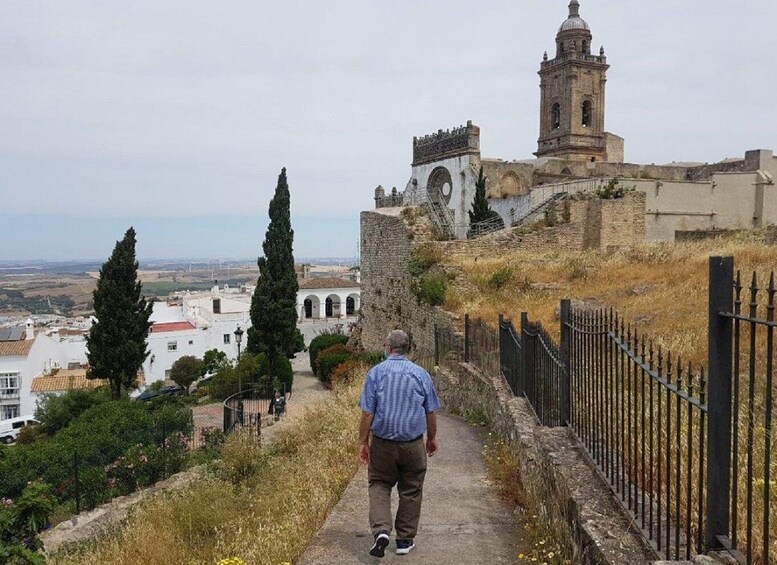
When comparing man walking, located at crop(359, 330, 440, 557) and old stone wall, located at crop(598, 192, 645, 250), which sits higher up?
old stone wall, located at crop(598, 192, 645, 250)

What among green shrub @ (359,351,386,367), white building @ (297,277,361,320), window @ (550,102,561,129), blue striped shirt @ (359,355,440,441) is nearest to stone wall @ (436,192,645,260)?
green shrub @ (359,351,386,367)

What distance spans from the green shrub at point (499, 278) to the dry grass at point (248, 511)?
8142mm

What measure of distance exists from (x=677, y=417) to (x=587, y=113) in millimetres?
46530

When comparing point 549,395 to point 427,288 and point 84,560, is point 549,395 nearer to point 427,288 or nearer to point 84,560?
point 84,560

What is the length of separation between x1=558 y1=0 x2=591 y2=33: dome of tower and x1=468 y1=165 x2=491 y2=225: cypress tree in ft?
66.3

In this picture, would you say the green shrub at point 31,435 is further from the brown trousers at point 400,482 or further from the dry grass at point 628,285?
the brown trousers at point 400,482

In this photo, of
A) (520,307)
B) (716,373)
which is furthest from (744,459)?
(520,307)

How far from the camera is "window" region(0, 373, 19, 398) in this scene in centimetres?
4347

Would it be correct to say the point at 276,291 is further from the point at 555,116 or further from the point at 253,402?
the point at 555,116

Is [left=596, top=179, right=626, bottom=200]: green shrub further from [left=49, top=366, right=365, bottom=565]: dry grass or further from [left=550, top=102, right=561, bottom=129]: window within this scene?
[left=550, top=102, right=561, bottom=129]: window

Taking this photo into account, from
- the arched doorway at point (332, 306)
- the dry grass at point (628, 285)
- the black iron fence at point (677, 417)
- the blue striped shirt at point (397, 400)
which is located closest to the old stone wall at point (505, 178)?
the dry grass at point (628, 285)

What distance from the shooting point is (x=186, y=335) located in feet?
163

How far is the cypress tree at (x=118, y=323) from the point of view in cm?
2664

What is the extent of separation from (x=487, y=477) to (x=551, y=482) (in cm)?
207
